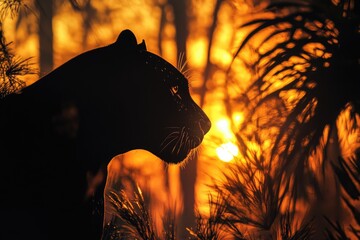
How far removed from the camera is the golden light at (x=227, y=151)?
134cm

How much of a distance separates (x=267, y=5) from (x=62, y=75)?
998 millimetres

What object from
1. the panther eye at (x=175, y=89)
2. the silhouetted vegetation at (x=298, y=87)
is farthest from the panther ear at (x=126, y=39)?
the silhouetted vegetation at (x=298, y=87)

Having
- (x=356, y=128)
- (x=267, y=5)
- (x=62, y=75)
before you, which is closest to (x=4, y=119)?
(x=62, y=75)

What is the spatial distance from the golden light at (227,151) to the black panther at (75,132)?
36 centimetres

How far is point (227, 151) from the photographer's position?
1.32 meters

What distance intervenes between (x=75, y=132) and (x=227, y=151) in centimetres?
53

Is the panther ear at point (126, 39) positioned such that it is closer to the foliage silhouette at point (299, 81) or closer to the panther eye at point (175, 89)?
the panther eye at point (175, 89)

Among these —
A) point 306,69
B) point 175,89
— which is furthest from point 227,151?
point 306,69

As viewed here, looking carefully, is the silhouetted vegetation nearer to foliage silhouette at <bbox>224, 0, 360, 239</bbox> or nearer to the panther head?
foliage silhouette at <bbox>224, 0, 360, 239</bbox>

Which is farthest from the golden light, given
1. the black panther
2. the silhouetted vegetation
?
the black panther

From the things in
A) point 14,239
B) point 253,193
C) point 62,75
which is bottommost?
point 14,239

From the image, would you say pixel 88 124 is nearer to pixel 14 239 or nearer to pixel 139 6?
pixel 14 239

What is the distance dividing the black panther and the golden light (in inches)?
14.3

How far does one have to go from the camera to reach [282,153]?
1583mm
